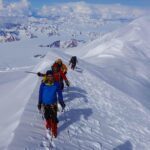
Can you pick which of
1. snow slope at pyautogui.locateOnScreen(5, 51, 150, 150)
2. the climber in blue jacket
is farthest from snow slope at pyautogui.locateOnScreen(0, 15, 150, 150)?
the climber in blue jacket

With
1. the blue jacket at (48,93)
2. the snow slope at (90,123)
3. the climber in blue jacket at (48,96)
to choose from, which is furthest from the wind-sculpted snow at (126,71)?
the blue jacket at (48,93)

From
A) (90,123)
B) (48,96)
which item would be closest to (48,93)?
(48,96)

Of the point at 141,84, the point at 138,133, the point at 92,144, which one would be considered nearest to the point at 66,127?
the point at 92,144

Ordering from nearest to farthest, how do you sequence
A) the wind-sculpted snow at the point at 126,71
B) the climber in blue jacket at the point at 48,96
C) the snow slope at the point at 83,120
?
1. the climber in blue jacket at the point at 48,96
2. the snow slope at the point at 83,120
3. the wind-sculpted snow at the point at 126,71

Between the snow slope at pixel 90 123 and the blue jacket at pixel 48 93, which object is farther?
the snow slope at pixel 90 123

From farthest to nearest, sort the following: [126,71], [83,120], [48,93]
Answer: [126,71] → [83,120] → [48,93]

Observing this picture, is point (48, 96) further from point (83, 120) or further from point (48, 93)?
point (83, 120)

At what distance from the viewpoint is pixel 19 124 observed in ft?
48.6

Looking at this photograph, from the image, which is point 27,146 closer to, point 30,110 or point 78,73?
point 30,110

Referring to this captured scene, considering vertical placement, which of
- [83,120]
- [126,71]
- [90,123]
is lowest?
[126,71]

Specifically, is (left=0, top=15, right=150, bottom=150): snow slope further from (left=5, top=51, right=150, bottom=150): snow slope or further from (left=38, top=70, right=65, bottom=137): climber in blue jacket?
(left=38, top=70, right=65, bottom=137): climber in blue jacket

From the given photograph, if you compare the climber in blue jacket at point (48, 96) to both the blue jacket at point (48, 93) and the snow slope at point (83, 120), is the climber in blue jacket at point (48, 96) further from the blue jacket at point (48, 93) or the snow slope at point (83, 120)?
the snow slope at point (83, 120)

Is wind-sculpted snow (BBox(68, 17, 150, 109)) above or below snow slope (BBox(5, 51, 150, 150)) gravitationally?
below

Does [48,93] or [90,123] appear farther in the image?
[90,123]
